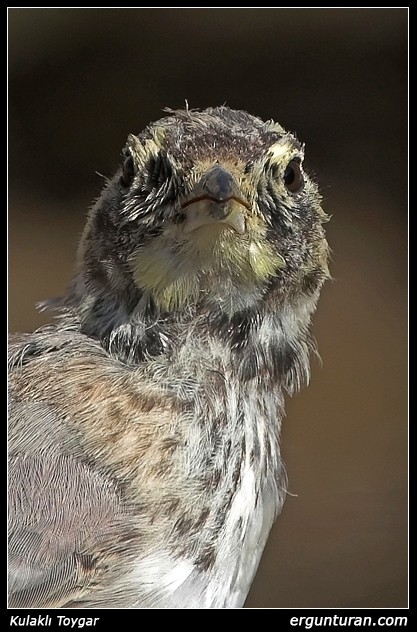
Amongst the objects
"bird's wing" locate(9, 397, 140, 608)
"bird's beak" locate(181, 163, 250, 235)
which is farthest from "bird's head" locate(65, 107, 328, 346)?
"bird's wing" locate(9, 397, 140, 608)

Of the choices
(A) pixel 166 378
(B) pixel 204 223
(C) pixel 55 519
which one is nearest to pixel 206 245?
(B) pixel 204 223

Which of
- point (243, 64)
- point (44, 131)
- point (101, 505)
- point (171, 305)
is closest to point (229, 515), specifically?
point (101, 505)

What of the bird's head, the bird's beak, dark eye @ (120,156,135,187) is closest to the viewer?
the bird's beak

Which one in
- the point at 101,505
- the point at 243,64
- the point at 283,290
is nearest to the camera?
the point at 101,505

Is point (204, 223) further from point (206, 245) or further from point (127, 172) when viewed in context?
point (127, 172)

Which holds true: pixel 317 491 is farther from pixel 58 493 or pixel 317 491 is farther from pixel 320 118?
pixel 58 493

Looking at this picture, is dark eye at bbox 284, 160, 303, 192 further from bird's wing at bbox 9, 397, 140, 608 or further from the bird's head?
bird's wing at bbox 9, 397, 140, 608

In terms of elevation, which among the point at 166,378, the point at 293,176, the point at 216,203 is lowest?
the point at 166,378
